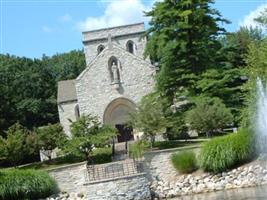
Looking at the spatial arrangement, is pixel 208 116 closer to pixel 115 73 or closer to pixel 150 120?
pixel 150 120

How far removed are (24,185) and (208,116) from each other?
11996 millimetres

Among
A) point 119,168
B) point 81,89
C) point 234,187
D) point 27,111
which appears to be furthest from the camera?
point 27,111

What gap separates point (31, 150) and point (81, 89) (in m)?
9.56

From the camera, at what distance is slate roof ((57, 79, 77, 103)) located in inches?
1980

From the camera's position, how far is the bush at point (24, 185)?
94.6ft

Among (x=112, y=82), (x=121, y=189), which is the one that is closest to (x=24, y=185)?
(x=121, y=189)

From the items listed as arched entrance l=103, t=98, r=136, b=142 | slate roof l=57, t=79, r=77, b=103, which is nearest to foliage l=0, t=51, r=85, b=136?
slate roof l=57, t=79, r=77, b=103

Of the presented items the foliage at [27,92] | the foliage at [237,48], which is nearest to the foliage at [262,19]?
the foliage at [237,48]

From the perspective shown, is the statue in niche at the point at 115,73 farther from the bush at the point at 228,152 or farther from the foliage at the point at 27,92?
the bush at the point at 228,152

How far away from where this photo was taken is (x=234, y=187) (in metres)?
26.7

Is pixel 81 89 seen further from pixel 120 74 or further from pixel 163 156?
pixel 163 156

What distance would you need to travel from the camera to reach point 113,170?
30.4 m

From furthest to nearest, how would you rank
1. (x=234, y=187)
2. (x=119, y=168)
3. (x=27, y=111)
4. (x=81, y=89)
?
(x=27, y=111) → (x=81, y=89) → (x=119, y=168) → (x=234, y=187)

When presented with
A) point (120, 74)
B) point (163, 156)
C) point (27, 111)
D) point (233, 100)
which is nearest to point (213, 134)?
point (233, 100)
